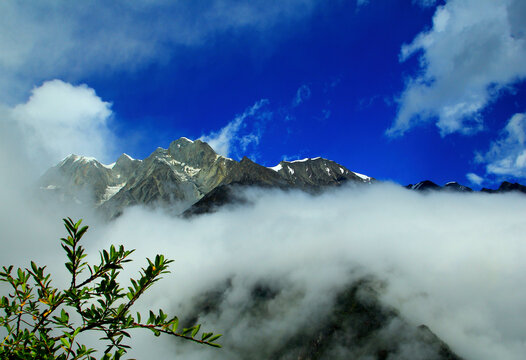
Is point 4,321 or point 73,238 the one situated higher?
point 73,238

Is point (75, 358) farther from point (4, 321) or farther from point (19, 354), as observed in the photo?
point (4, 321)

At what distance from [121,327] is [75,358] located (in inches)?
33.6

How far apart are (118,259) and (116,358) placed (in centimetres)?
186

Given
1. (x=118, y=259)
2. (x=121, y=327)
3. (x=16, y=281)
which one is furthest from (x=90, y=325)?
(x=16, y=281)

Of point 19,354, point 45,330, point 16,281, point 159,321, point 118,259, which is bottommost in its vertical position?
point 19,354

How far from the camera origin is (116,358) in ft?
19.3

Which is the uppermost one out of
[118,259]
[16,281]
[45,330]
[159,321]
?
[118,259]

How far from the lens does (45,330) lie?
604 cm

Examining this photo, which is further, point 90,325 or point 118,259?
point 118,259

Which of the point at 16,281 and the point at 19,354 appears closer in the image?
the point at 19,354

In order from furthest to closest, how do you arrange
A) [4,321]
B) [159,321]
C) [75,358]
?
[4,321] → [159,321] → [75,358]

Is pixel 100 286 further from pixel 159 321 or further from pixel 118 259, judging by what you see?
pixel 159 321

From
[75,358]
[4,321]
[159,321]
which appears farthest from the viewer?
[4,321]

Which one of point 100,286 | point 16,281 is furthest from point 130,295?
point 16,281
